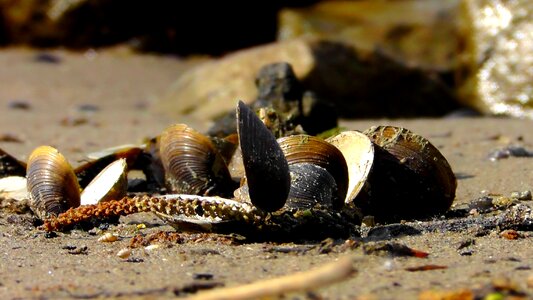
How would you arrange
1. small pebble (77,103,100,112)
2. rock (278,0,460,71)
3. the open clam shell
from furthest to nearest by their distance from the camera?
1. rock (278,0,460,71)
2. small pebble (77,103,100,112)
3. the open clam shell

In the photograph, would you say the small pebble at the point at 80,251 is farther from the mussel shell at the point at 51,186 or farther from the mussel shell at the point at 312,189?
the mussel shell at the point at 312,189

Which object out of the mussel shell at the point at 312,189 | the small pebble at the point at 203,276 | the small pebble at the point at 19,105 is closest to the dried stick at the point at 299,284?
the small pebble at the point at 203,276

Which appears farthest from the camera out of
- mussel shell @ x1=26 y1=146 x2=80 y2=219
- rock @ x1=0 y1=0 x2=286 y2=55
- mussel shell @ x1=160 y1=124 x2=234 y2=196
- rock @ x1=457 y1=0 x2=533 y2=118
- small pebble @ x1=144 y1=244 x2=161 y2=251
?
rock @ x1=0 y1=0 x2=286 y2=55

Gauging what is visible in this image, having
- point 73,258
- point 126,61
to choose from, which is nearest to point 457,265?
point 73,258

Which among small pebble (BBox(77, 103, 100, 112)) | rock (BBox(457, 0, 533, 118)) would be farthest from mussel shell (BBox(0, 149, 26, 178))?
rock (BBox(457, 0, 533, 118))

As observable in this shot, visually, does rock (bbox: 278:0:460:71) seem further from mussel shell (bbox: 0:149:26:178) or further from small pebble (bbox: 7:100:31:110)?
mussel shell (bbox: 0:149:26:178)

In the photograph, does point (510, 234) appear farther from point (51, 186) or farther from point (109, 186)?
point (51, 186)
